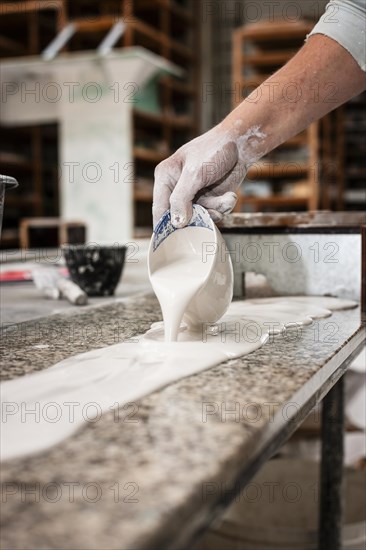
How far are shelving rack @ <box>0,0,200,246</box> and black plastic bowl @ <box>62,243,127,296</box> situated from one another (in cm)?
478

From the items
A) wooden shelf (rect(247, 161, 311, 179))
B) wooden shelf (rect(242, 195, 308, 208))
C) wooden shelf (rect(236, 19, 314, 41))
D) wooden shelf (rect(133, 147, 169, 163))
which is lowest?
wooden shelf (rect(242, 195, 308, 208))

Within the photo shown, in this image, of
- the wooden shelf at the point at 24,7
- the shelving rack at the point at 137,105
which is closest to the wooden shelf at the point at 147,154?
the shelving rack at the point at 137,105

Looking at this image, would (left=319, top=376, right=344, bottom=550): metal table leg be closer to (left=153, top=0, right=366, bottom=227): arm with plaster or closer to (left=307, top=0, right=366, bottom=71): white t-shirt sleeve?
(left=153, top=0, right=366, bottom=227): arm with plaster

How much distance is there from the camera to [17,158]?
6840mm

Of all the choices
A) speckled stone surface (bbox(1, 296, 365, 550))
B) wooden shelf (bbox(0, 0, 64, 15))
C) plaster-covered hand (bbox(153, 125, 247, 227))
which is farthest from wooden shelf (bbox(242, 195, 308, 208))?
speckled stone surface (bbox(1, 296, 365, 550))

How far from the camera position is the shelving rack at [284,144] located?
6137 millimetres

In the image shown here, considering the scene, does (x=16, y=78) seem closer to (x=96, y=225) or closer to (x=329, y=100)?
(x=96, y=225)

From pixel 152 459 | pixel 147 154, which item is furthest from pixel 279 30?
pixel 152 459

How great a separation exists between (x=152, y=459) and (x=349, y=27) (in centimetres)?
114

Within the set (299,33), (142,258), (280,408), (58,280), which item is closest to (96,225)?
(299,33)

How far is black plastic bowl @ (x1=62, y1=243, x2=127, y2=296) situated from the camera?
1.60 metres

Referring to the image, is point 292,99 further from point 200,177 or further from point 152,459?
point 152,459

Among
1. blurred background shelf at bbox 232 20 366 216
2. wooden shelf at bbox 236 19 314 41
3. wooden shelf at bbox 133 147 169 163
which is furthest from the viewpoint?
wooden shelf at bbox 133 147 169 163

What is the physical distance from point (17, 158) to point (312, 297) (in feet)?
19.4
